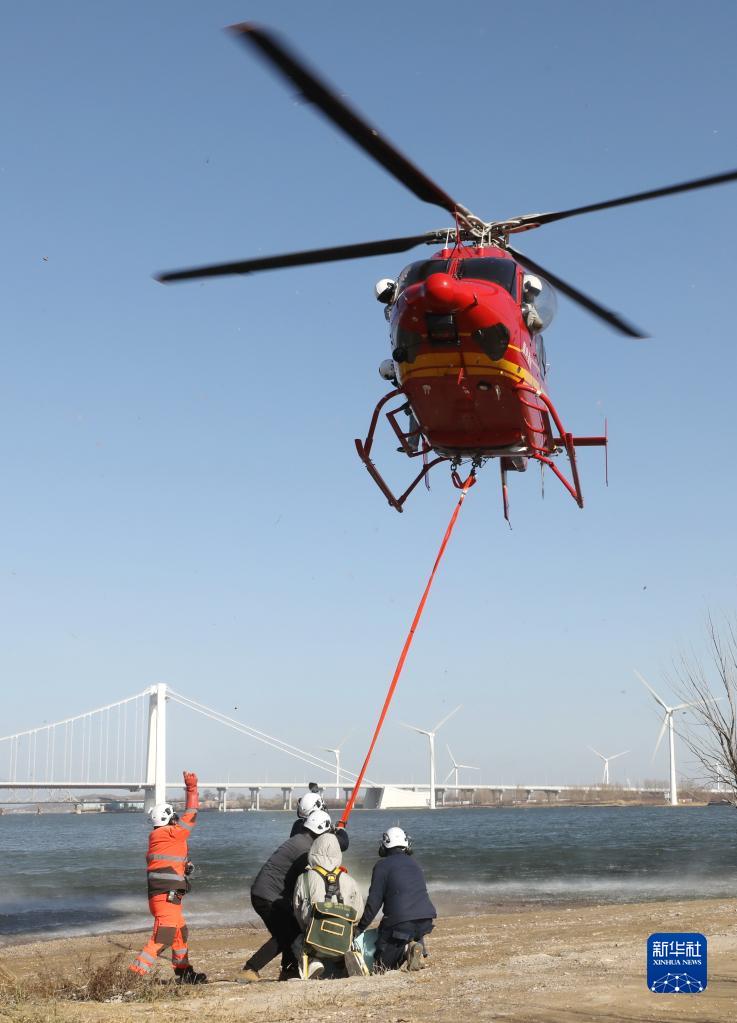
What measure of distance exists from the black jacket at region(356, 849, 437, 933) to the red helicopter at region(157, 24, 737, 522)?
13.7 ft

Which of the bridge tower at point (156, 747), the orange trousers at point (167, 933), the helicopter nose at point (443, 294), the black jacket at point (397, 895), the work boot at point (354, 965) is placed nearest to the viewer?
the work boot at point (354, 965)

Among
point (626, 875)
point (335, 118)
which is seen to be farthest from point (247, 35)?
point (626, 875)

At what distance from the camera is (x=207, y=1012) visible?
8.06 metres

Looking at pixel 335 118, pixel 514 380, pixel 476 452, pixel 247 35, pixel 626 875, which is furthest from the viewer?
pixel 626 875

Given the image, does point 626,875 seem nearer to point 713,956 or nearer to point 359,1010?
point 713,956

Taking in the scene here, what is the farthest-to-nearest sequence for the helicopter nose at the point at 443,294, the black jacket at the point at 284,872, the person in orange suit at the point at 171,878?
the person in orange suit at the point at 171,878 < the helicopter nose at the point at 443,294 < the black jacket at the point at 284,872

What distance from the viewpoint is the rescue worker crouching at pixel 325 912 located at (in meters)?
9.53

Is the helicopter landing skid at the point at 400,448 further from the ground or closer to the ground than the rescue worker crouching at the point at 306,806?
further from the ground

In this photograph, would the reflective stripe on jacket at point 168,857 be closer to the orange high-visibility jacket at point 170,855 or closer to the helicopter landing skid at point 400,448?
the orange high-visibility jacket at point 170,855

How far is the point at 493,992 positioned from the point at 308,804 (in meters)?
2.72

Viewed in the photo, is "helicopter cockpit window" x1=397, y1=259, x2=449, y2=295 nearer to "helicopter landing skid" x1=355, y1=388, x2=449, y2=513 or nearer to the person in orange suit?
"helicopter landing skid" x1=355, y1=388, x2=449, y2=513

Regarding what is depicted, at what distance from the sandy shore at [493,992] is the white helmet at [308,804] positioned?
1.58 m

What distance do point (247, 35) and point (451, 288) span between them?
3.94 m

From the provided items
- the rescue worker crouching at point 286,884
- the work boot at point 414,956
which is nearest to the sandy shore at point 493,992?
the work boot at point 414,956
